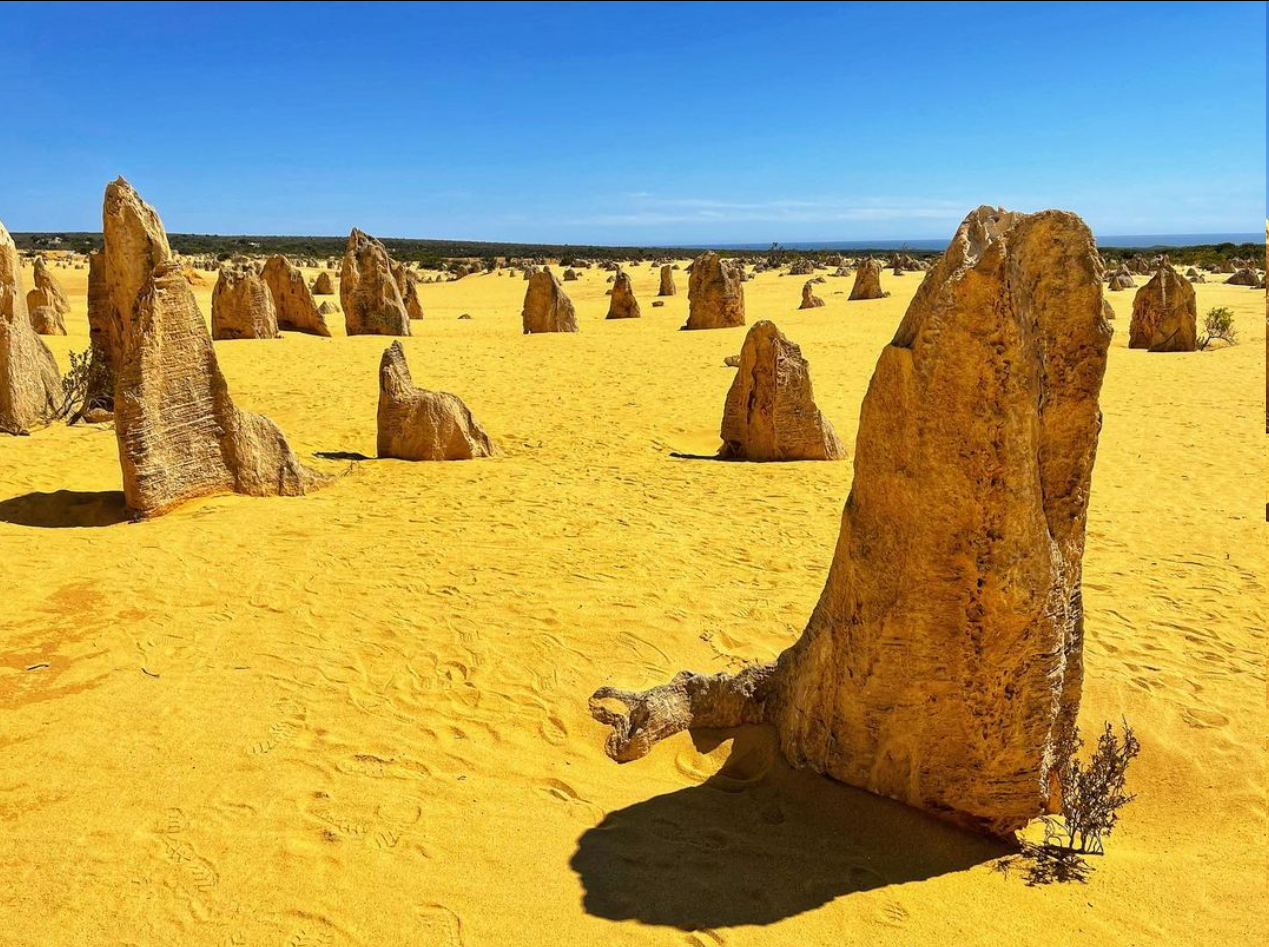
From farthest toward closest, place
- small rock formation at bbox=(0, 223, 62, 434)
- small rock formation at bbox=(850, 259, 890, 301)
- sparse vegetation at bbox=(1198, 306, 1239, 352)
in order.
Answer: small rock formation at bbox=(850, 259, 890, 301)
sparse vegetation at bbox=(1198, 306, 1239, 352)
small rock formation at bbox=(0, 223, 62, 434)

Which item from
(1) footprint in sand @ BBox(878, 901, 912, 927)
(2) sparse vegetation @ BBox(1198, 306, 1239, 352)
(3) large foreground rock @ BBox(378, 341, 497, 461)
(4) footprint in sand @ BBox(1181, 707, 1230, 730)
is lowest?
(4) footprint in sand @ BBox(1181, 707, 1230, 730)

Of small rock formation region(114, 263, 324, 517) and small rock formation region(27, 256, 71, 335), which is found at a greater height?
small rock formation region(27, 256, 71, 335)

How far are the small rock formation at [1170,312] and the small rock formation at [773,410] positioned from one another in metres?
13.1

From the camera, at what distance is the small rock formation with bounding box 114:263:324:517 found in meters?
7.31

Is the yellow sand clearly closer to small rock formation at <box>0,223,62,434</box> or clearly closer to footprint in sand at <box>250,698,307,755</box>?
footprint in sand at <box>250,698,307,755</box>

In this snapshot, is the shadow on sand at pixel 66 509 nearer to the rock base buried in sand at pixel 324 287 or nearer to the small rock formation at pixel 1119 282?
the rock base buried in sand at pixel 324 287

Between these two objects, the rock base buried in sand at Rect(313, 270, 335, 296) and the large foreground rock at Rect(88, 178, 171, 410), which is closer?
the large foreground rock at Rect(88, 178, 171, 410)

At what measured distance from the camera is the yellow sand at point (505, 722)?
324 cm

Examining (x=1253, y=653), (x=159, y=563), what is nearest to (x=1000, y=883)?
(x=1253, y=653)

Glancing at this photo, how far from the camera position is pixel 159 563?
641 cm

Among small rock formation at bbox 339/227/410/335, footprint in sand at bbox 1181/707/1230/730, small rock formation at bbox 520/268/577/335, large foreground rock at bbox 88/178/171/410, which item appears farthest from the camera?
small rock formation at bbox 520/268/577/335

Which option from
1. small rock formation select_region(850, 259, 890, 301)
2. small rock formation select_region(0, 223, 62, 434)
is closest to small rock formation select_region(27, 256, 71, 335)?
small rock formation select_region(0, 223, 62, 434)

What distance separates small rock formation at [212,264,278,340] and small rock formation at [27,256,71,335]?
3588mm

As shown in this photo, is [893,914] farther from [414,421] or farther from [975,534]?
[414,421]
